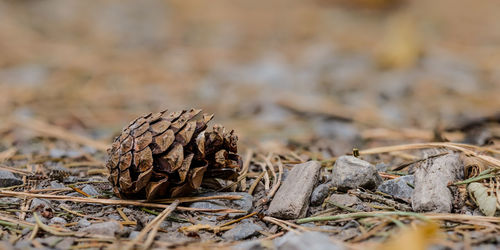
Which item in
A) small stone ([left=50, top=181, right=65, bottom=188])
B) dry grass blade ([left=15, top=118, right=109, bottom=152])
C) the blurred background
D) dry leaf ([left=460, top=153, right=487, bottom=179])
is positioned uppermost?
the blurred background

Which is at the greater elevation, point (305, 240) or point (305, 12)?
point (305, 12)

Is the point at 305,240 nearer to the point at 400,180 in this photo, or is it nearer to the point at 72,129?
the point at 400,180

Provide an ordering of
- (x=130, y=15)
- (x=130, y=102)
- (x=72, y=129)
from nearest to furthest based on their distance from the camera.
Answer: (x=72, y=129)
(x=130, y=102)
(x=130, y=15)

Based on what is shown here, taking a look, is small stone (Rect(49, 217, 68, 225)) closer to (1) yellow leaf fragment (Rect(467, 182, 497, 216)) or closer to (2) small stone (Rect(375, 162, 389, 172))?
(2) small stone (Rect(375, 162, 389, 172))

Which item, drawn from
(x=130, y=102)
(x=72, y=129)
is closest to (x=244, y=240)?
(x=72, y=129)

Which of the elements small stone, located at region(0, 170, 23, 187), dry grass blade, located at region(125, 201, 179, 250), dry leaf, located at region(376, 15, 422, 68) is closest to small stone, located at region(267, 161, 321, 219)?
dry grass blade, located at region(125, 201, 179, 250)
